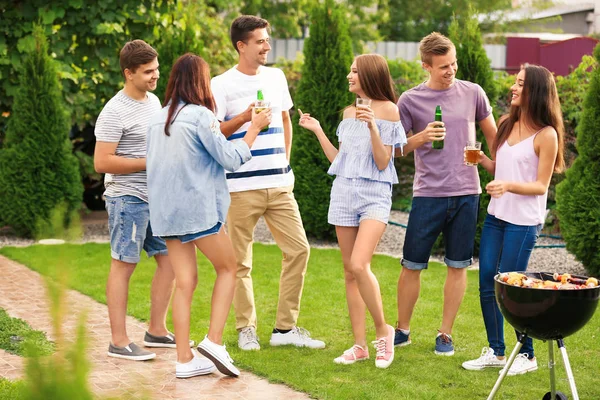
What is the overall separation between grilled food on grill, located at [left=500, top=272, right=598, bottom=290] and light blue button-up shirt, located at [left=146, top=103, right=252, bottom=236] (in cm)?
166

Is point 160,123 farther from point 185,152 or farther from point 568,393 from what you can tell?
point 568,393

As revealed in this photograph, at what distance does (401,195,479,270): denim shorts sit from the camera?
5.36m

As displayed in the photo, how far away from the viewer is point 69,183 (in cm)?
1035

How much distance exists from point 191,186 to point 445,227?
177 centimetres

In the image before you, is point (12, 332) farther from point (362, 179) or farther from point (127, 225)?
point (362, 179)

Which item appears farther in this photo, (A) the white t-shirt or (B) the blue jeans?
(A) the white t-shirt

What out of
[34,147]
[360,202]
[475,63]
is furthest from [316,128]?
[34,147]

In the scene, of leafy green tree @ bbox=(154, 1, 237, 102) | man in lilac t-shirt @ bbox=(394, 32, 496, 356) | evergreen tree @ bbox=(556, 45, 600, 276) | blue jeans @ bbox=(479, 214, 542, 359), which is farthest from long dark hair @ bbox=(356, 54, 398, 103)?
leafy green tree @ bbox=(154, 1, 237, 102)

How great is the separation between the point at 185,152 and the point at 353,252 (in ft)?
4.08

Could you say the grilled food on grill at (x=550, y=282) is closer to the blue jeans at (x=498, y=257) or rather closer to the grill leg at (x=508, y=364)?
the grill leg at (x=508, y=364)

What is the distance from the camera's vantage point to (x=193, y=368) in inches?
193

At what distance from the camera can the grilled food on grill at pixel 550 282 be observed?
396cm

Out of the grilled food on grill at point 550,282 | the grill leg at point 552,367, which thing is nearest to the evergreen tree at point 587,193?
the grilled food on grill at point 550,282

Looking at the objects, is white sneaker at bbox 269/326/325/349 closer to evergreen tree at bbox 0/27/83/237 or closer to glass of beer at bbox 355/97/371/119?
glass of beer at bbox 355/97/371/119
